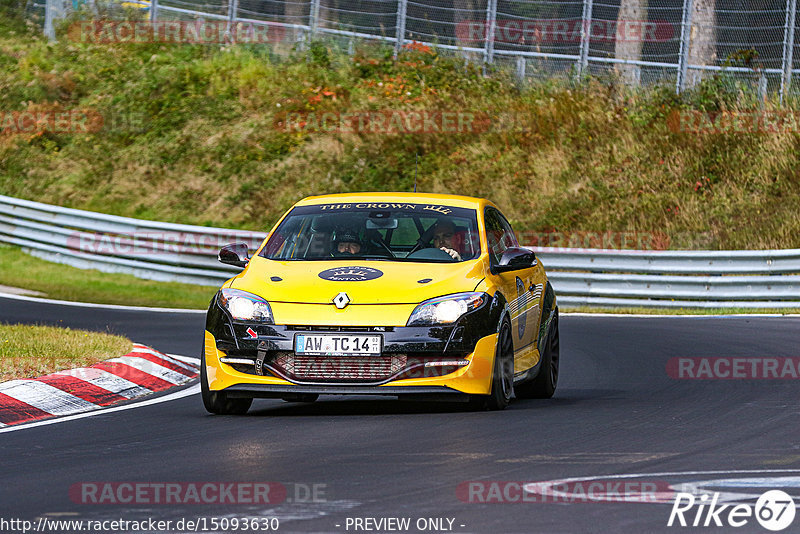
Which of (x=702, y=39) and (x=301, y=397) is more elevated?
(x=702, y=39)

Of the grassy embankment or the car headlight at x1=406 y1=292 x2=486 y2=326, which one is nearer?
the car headlight at x1=406 y1=292 x2=486 y2=326

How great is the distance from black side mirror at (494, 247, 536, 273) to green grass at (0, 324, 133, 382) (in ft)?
11.5

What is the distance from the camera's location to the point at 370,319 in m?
9.12

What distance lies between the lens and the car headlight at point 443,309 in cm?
919

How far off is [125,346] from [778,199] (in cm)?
1681

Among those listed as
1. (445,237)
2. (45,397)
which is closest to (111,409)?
(45,397)

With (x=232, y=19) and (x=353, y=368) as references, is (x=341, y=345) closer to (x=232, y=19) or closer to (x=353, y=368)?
(x=353, y=368)

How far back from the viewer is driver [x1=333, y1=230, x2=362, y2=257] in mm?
10141

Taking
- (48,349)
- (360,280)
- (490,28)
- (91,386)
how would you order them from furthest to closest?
(490,28) → (48,349) → (91,386) → (360,280)

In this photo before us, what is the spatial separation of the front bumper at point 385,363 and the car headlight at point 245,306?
0.19 ft

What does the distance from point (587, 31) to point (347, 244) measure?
21.7 metres

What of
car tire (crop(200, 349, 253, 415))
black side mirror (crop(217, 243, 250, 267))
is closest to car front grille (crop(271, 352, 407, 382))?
car tire (crop(200, 349, 253, 415))

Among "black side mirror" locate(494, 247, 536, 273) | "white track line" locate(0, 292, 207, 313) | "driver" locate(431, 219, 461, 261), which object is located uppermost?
"driver" locate(431, 219, 461, 261)

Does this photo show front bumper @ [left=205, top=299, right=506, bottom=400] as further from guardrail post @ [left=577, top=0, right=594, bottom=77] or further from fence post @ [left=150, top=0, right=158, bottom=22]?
fence post @ [left=150, top=0, right=158, bottom=22]
